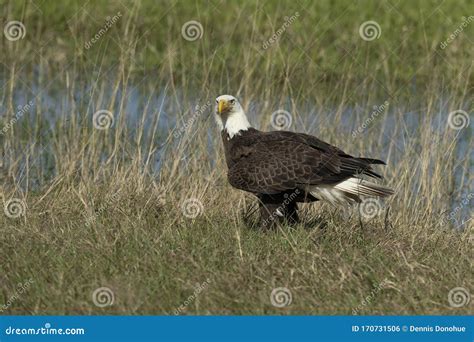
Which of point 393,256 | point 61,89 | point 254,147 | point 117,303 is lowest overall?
point 117,303

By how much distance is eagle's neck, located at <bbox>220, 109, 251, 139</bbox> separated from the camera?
8203mm

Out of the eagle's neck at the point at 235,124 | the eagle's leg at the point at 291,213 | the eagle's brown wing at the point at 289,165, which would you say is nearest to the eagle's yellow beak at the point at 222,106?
the eagle's neck at the point at 235,124

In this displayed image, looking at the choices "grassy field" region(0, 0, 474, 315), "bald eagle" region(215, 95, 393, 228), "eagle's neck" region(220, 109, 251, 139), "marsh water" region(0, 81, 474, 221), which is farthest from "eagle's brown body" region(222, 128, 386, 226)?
"marsh water" region(0, 81, 474, 221)

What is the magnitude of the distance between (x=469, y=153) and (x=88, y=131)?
3.99 m

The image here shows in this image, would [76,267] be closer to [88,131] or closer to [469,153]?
[88,131]

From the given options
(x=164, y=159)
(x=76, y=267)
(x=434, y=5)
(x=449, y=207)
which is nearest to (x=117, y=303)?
(x=76, y=267)

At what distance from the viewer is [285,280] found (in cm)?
648

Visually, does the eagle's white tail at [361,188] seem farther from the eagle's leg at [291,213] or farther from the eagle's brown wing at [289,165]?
the eagle's leg at [291,213]

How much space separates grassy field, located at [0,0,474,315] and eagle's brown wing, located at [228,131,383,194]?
1.25 ft

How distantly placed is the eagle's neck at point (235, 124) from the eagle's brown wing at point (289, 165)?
10.8 inches

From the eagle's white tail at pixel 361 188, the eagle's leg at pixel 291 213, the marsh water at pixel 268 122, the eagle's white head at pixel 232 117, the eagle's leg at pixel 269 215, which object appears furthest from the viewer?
the marsh water at pixel 268 122

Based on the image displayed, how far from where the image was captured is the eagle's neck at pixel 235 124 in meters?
8.20

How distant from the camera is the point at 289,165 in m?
7.70

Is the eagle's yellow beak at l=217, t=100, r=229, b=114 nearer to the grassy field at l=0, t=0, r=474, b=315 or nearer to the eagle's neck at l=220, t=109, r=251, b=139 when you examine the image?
the eagle's neck at l=220, t=109, r=251, b=139
